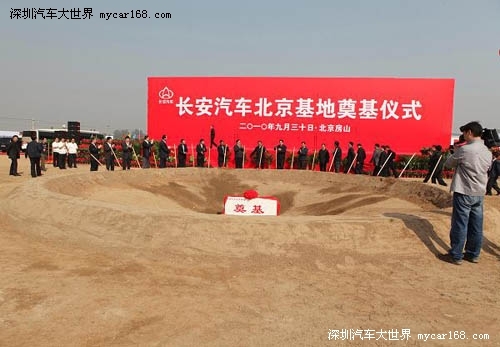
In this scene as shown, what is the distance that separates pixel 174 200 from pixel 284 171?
5.37m

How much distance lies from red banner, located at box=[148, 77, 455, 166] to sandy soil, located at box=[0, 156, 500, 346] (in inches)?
544

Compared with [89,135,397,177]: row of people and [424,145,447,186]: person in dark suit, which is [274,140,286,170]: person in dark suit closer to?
[89,135,397,177]: row of people

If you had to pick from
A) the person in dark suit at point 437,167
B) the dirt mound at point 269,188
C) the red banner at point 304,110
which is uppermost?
the red banner at point 304,110

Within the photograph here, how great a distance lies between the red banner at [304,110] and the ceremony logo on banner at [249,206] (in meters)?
11.8

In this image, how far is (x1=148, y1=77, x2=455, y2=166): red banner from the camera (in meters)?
19.7

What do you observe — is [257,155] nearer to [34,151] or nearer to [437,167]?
[437,167]

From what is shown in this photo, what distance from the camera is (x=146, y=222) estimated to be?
5648 millimetres

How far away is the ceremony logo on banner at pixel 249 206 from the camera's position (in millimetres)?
8938

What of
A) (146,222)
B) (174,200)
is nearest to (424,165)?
(174,200)

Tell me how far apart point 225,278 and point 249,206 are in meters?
4.63

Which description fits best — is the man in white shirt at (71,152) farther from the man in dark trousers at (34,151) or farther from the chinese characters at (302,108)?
the chinese characters at (302,108)

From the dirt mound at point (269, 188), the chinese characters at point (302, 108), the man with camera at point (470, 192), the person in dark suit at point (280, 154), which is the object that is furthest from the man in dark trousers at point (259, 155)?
the man with camera at point (470, 192)

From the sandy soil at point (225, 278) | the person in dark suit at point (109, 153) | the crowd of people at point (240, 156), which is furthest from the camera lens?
the person in dark suit at point (109, 153)

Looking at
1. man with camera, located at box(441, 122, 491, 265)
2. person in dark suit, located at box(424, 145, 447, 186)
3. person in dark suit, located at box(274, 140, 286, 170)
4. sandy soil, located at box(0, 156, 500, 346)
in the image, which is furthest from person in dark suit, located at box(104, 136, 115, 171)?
man with camera, located at box(441, 122, 491, 265)
